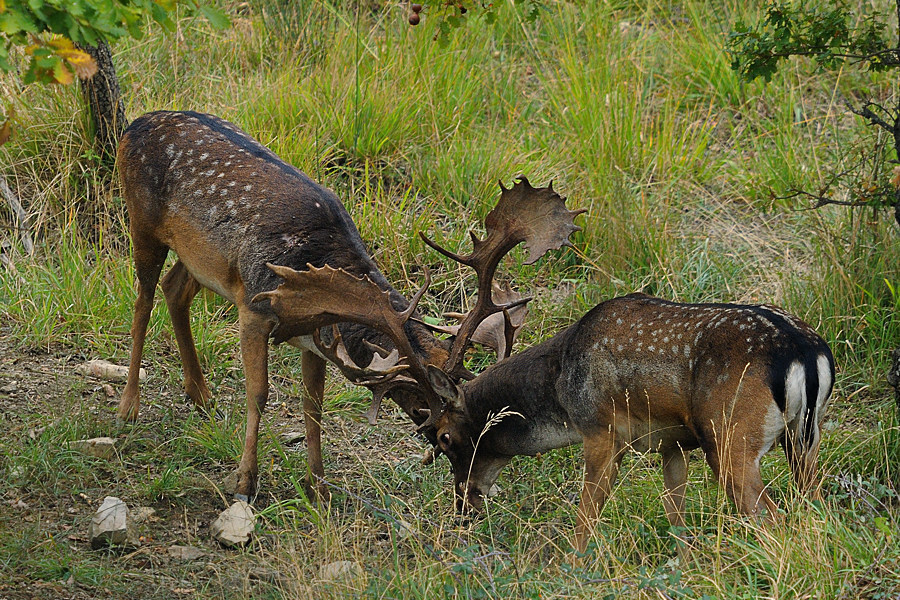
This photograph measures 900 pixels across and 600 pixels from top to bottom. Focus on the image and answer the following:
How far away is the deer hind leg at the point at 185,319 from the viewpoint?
6273mm

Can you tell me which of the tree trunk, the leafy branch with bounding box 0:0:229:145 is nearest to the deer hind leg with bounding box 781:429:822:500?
the leafy branch with bounding box 0:0:229:145

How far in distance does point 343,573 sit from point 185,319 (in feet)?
8.75

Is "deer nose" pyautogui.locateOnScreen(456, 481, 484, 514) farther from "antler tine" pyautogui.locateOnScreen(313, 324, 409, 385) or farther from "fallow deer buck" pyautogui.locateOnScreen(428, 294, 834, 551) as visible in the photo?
"antler tine" pyautogui.locateOnScreen(313, 324, 409, 385)

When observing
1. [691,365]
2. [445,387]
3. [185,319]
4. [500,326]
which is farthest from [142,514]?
[691,365]

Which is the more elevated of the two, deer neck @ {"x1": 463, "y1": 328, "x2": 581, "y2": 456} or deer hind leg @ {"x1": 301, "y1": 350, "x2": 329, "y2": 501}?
deer neck @ {"x1": 463, "y1": 328, "x2": 581, "y2": 456}

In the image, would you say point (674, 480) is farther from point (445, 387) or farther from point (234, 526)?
point (234, 526)

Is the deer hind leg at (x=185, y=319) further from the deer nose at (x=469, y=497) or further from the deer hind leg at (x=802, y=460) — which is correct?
the deer hind leg at (x=802, y=460)

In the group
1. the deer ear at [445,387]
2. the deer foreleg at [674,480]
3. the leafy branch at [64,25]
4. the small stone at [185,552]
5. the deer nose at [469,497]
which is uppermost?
the leafy branch at [64,25]

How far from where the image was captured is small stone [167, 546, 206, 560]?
486cm

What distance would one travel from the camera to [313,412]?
19.0 ft

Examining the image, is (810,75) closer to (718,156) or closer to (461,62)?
(718,156)

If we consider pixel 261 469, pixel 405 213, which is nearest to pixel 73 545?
pixel 261 469

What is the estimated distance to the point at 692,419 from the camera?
439cm

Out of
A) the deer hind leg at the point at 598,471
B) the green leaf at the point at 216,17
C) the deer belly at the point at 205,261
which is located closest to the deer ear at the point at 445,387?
the deer hind leg at the point at 598,471
